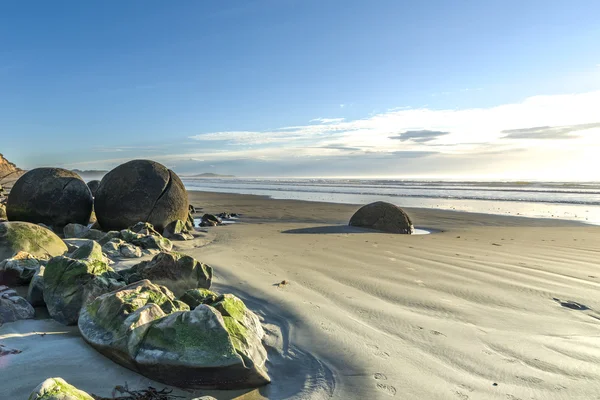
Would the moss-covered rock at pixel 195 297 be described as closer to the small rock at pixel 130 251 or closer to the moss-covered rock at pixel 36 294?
the moss-covered rock at pixel 36 294

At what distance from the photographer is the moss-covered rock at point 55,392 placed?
186cm

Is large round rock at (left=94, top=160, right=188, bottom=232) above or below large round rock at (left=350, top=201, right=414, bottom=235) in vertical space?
above

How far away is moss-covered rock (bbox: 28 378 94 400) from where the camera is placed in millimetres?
1857

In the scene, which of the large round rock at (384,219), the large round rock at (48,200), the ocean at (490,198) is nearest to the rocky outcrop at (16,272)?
the large round rock at (48,200)

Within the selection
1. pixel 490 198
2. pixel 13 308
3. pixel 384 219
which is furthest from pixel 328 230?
pixel 490 198

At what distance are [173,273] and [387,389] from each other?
246 centimetres

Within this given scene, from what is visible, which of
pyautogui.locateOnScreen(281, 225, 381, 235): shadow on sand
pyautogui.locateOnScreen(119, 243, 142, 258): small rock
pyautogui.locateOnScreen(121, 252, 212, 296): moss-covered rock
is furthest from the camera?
pyautogui.locateOnScreen(281, 225, 381, 235): shadow on sand

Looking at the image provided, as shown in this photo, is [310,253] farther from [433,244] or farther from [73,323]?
[73,323]

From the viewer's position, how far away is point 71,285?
3586 millimetres

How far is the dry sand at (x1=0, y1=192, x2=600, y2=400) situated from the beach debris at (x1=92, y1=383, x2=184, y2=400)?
0.06 m

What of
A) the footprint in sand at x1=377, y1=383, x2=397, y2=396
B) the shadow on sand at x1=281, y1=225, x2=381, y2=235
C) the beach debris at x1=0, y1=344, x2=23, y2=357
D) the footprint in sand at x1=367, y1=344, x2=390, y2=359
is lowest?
the shadow on sand at x1=281, y1=225, x2=381, y2=235

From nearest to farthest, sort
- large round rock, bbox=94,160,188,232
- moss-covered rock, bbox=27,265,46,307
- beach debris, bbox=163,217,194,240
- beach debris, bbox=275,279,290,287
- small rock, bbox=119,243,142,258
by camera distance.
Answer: moss-covered rock, bbox=27,265,46,307
beach debris, bbox=275,279,290,287
small rock, bbox=119,243,142,258
beach debris, bbox=163,217,194,240
large round rock, bbox=94,160,188,232

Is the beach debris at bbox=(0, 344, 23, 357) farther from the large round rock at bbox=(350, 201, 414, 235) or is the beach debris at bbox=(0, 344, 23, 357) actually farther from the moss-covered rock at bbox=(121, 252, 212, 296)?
the large round rock at bbox=(350, 201, 414, 235)

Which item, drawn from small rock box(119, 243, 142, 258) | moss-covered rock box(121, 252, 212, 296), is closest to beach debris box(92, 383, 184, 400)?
moss-covered rock box(121, 252, 212, 296)
